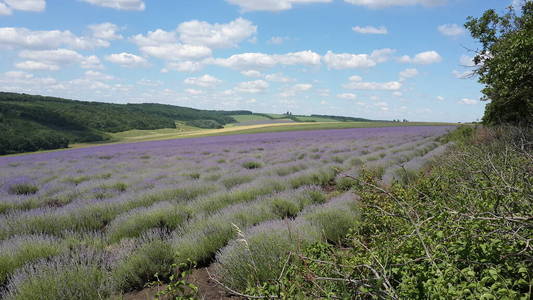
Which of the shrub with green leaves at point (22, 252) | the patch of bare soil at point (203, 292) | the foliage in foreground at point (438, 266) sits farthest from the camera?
the shrub with green leaves at point (22, 252)

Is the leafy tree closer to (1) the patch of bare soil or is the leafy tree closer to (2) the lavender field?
(2) the lavender field

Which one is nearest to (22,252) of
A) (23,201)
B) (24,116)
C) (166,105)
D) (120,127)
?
(23,201)

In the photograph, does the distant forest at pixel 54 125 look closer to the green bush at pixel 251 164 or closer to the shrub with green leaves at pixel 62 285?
the green bush at pixel 251 164

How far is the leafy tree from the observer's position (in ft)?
24.9

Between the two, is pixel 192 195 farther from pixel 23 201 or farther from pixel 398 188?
pixel 398 188

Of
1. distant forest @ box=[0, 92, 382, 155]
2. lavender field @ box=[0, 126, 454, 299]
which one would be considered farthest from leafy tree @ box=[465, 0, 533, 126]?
distant forest @ box=[0, 92, 382, 155]

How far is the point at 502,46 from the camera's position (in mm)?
8578

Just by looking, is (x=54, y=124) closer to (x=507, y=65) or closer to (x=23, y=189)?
(x=23, y=189)

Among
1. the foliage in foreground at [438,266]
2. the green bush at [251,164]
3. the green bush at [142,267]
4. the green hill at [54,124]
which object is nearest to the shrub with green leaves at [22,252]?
the green bush at [142,267]

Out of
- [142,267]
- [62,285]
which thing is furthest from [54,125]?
[62,285]

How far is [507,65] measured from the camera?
787 centimetres

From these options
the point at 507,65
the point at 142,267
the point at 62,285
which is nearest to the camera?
the point at 62,285

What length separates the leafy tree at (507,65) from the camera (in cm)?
759

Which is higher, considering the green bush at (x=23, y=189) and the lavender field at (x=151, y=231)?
the lavender field at (x=151, y=231)
